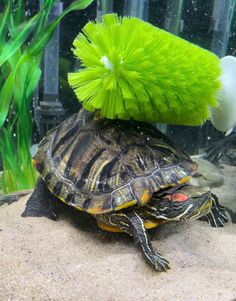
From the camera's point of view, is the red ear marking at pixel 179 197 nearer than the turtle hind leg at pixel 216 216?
Yes

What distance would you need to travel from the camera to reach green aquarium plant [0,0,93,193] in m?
2.49

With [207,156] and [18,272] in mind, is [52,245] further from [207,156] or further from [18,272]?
[207,156]

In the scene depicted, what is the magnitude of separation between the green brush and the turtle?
147 millimetres

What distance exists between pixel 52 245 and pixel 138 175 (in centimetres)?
50

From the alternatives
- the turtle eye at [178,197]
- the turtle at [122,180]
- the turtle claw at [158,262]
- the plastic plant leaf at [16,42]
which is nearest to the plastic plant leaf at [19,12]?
the plastic plant leaf at [16,42]

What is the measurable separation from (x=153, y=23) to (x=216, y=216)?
172cm

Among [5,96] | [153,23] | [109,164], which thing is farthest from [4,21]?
[109,164]

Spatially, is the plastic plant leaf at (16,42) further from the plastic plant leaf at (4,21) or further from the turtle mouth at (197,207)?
the turtle mouth at (197,207)

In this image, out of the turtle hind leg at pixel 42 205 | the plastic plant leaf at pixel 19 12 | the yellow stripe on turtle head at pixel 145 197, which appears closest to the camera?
the yellow stripe on turtle head at pixel 145 197

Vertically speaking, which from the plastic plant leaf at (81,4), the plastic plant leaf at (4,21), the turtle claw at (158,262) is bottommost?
the turtle claw at (158,262)

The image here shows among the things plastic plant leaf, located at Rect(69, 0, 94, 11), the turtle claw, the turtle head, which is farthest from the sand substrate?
plastic plant leaf, located at Rect(69, 0, 94, 11)

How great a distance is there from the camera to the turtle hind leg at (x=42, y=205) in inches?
81.3

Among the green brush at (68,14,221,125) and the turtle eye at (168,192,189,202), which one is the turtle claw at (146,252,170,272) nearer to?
the turtle eye at (168,192,189,202)

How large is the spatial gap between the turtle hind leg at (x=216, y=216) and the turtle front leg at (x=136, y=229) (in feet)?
1.88
